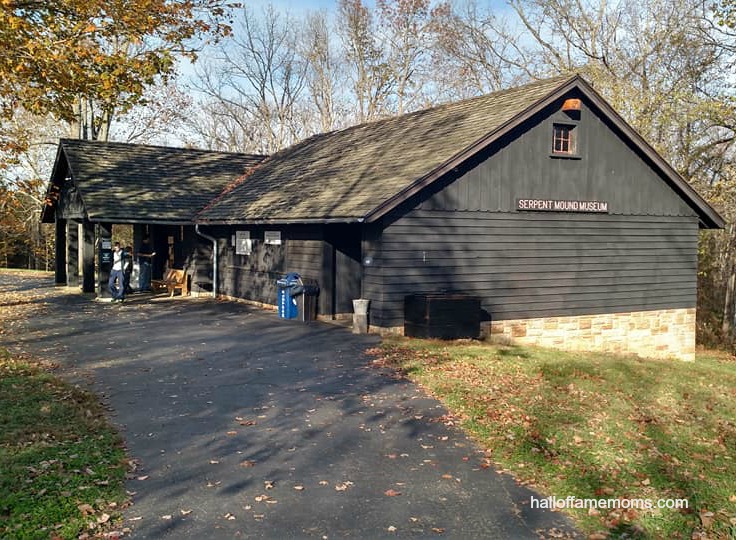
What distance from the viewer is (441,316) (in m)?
15.3

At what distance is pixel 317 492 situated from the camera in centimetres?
663

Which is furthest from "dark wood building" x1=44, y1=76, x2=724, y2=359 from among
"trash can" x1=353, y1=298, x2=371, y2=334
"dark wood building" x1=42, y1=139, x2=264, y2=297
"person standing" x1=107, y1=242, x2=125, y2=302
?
"person standing" x1=107, y1=242, x2=125, y2=302

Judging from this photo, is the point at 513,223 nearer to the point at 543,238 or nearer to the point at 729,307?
the point at 543,238

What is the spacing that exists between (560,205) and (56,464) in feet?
47.1

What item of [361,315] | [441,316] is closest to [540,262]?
[441,316]

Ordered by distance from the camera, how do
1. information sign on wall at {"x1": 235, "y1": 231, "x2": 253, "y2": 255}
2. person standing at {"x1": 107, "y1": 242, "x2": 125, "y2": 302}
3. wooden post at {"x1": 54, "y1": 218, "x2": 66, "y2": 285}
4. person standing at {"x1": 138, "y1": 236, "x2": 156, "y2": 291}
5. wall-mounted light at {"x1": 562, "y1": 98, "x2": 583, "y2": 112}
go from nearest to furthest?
wall-mounted light at {"x1": 562, "y1": 98, "x2": 583, "y2": 112}
person standing at {"x1": 107, "y1": 242, "x2": 125, "y2": 302}
information sign on wall at {"x1": 235, "y1": 231, "x2": 253, "y2": 255}
person standing at {"x1": 138, "y1": 236, "x2": 156, "y2": 291}
wooden post at {"x1": 54, "y1": 218, "x2": 66, "y2": 285}

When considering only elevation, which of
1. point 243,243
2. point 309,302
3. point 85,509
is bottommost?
point 85,509

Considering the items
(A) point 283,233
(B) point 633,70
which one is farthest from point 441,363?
(B) point 633,70

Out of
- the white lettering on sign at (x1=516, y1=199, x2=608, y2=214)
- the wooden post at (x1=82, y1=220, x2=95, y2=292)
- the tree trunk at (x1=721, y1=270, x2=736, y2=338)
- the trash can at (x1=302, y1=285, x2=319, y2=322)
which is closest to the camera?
the white lettering on sign at (x1=516, y1=199, x2=608, y2=214)

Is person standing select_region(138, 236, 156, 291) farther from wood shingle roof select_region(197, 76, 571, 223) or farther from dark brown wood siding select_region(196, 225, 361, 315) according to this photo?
dark brown wood siding select_region(196, 225, 361, 315)

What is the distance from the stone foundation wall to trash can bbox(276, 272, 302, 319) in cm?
505

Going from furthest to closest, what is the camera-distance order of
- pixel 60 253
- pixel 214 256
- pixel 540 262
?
pixel 60 253 → pixel 214 256 → pixel 540 262

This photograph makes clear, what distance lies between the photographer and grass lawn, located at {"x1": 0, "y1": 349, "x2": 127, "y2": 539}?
19.1ft

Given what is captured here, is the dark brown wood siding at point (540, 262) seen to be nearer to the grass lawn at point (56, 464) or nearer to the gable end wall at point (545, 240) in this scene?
the gable end wall at point (545, 240)
